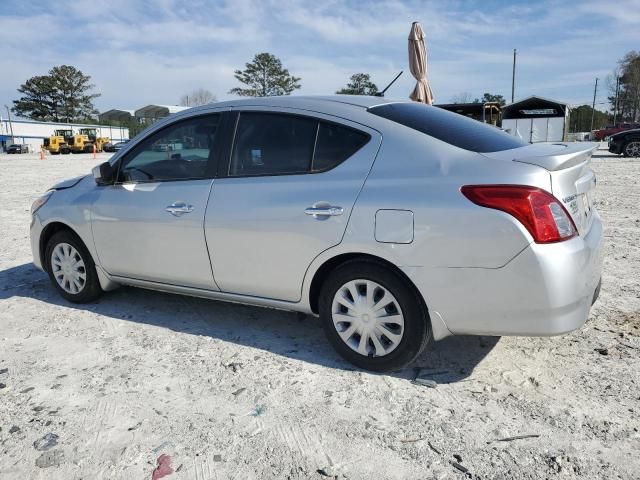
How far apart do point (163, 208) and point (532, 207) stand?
7.94 feet

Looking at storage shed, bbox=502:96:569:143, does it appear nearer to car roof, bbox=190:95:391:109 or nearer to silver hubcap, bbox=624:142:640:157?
silver hubcap, bbox=624:142:640:157

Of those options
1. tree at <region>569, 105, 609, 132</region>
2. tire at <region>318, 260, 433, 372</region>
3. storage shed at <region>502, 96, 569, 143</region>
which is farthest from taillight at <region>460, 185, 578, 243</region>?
tree at <region>569, 105, 609, 132</region>

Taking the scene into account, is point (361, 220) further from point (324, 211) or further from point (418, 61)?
point (418, 61)

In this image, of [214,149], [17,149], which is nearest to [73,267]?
[214,149]

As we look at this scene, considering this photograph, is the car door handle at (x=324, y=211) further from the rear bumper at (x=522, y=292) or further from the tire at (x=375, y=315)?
the rear bumper at (x=522, y=292)

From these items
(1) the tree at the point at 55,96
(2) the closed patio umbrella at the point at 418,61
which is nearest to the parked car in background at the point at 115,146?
(2) the closed patio umbrella at the point at 418,61

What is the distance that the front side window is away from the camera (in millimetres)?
3656

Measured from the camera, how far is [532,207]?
2518 millimetres

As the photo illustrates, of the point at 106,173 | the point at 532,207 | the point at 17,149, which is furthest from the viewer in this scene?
the point at 17,149

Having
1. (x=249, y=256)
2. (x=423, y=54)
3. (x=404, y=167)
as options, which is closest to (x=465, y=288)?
(x=404, y=167)

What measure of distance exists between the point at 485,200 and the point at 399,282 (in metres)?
0.63

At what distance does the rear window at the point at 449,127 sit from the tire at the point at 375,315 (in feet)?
2.72

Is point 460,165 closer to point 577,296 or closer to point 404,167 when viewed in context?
point 404,167

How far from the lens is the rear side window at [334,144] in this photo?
3.07 metres
